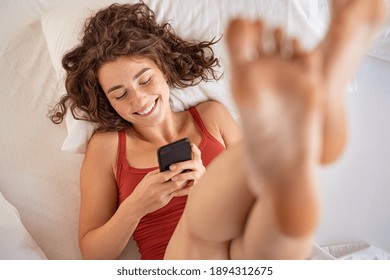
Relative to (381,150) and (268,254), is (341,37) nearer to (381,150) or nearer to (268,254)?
(268,254)

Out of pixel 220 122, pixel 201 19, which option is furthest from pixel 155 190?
pixel 201 19

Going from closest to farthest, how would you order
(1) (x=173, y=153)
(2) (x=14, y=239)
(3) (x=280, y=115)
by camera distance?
(3) (x=280, y=115) → (1) (x=173, y=153) → (2) (x=14, y=239)

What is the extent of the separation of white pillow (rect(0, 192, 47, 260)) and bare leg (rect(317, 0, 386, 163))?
0.49 meters

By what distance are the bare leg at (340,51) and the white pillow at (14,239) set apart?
490 mm

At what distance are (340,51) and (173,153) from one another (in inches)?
11.6

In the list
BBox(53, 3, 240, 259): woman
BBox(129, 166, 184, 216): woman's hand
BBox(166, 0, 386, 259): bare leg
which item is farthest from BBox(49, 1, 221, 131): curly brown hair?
BBox(166, 0, 386, 259): bare leg

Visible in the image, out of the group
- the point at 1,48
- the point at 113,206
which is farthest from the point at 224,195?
the point at 1,48

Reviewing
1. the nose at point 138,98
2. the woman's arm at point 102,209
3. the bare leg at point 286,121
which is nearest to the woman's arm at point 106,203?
the woman's arm at point 102,209

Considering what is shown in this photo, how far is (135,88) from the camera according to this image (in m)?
0.84

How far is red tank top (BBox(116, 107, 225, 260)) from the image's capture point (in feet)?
2.89

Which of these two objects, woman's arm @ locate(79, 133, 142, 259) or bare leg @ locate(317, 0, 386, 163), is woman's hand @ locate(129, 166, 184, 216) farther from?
bare leg @ locate(317, 0, 386, 163)

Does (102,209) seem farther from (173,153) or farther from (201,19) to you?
(201,19)

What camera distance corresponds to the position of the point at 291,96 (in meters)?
0.47

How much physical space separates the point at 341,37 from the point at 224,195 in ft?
0.66
